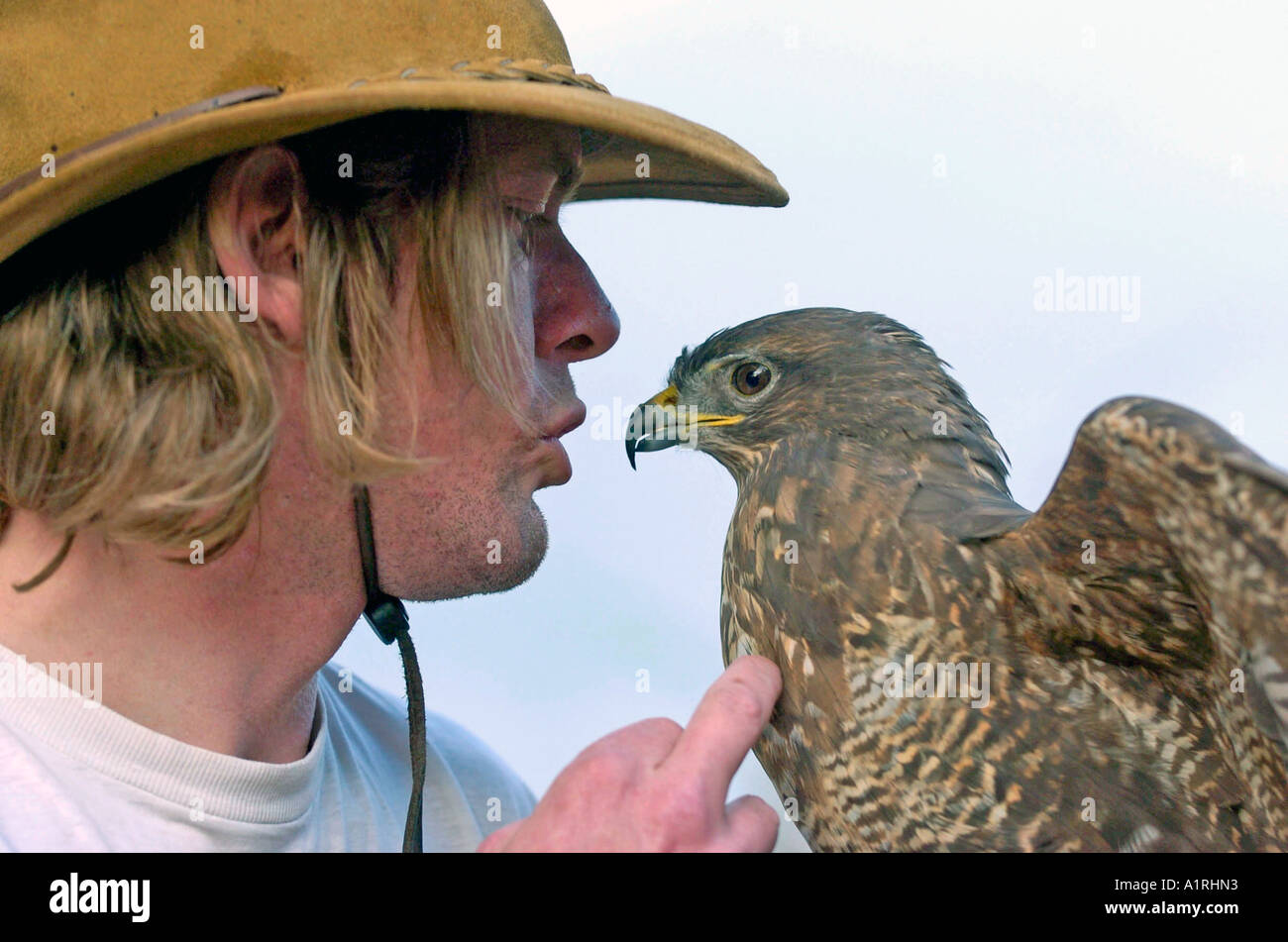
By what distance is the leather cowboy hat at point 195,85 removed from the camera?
56.3 inches

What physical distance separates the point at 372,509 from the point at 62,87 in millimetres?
876

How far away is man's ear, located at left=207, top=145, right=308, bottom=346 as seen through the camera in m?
1.69

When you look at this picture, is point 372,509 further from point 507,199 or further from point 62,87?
point 62,87

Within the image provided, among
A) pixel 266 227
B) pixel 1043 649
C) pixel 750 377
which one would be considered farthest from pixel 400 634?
pixel 1043 649

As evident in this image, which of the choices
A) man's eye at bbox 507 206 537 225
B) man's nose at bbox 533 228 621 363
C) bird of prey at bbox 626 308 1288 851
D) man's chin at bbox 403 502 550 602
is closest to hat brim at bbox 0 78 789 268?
man's eye at bbox 507 206 537 225

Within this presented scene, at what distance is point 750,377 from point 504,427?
2.01 feet

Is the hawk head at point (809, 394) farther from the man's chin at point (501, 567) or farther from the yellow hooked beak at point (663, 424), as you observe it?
the man's chin at point (501, 567)

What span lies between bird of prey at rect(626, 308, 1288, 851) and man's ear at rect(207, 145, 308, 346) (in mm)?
985

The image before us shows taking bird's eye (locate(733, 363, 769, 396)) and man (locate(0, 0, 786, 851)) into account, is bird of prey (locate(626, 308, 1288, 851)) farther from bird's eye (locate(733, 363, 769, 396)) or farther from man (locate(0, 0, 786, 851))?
bird's eye (locate(733, 363, 769, 396))

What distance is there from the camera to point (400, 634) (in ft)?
6.81

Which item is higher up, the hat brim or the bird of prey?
the hat brim

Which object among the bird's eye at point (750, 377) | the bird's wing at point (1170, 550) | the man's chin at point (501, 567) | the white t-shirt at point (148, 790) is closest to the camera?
the bird's wing at point (1170, 550)

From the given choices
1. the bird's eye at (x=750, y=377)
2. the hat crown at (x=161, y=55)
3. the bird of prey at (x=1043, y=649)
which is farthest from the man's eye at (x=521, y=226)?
the bird of prey at (x=1043, y=649)

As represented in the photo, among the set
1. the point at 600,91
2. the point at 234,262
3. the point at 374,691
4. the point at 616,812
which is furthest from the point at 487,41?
the point at 374,691
